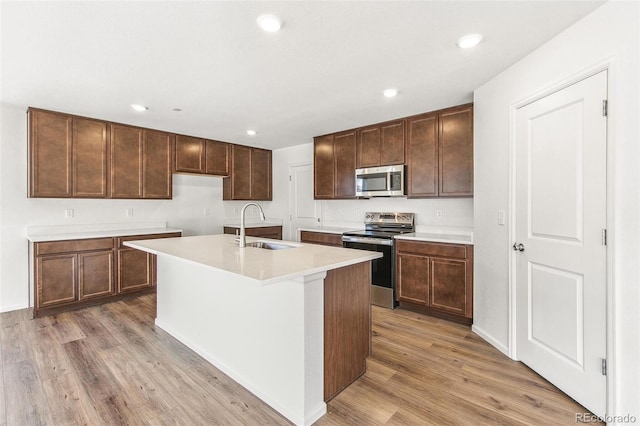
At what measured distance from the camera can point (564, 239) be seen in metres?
1.95

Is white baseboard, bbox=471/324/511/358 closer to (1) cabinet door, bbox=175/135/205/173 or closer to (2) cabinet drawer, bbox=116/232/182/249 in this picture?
(2) cabinet drawer, bbox=116/232/182/249

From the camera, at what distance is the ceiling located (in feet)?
5.59

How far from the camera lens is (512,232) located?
2.40 metres

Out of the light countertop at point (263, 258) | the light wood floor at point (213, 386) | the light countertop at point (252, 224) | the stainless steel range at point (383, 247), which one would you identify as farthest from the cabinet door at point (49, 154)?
the stainless steel range at point (383, 247)

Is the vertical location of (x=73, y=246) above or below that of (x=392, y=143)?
below

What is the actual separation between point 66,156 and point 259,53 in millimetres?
3012

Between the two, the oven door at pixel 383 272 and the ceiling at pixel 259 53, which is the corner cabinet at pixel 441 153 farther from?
the oven door at pixel 383 272

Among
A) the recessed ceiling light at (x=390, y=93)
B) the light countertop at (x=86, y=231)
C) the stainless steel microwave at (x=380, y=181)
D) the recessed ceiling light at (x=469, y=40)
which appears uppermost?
the recessed ceiling light at (x=390, y=93)

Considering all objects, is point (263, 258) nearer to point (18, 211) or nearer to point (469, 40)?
point (469, 40)

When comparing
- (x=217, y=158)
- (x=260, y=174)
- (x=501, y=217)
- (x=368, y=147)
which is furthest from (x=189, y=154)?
(x=501, y=217)

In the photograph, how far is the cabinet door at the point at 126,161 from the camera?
395 cm

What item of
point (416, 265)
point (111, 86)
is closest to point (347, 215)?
point (416, 265)

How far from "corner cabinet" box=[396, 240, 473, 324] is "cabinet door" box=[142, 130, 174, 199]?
347 cm

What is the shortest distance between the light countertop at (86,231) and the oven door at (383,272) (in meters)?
2.90
